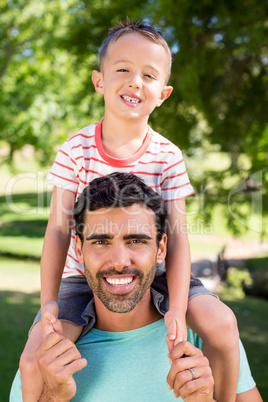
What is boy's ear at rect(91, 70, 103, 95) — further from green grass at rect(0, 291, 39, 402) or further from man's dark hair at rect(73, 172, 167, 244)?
green grass at rect(0, 291, 39, 402)

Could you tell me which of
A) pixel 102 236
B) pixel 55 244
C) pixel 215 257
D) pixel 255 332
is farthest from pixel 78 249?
pixel 215 257

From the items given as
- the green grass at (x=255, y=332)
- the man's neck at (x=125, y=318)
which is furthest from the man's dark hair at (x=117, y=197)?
the green grass at (x=255, y=332)

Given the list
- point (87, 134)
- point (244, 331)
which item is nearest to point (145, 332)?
point (87, 134)

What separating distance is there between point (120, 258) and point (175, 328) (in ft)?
1.18

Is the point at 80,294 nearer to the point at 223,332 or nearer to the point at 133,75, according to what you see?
the point at 223,332

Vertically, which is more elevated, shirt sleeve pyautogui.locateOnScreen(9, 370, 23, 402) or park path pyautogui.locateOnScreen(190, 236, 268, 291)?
shirt sleeve pyautogui.locateOnScreen(9, 370, 23, 402)

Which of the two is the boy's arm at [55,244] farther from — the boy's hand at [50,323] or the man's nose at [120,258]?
the man's nose at [120,258]

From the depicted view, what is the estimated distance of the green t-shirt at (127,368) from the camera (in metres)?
2.21

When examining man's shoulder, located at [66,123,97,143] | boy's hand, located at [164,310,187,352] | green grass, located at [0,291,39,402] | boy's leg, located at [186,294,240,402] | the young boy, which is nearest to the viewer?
boy's hand, located at [164,310,187,352]

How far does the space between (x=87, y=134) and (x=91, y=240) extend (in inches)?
23.5

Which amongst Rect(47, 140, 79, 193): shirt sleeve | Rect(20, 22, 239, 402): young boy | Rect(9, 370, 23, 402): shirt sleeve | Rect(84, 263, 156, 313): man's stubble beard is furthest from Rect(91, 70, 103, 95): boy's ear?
Rect(9, 370, 23, 402): shirt sleeve

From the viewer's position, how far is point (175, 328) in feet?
6.84

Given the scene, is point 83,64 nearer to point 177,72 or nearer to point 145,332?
point 177,72

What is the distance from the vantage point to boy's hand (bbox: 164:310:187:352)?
2057 millimetres
